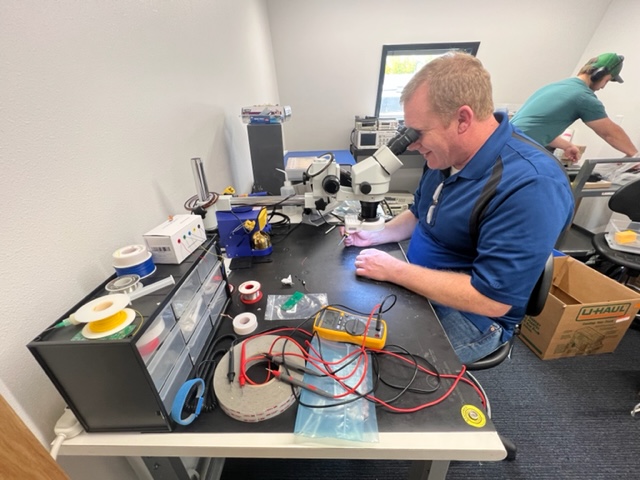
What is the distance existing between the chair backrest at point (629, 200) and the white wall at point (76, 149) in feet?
8.14

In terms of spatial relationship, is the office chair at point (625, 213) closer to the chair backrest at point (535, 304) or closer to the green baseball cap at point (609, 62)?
the green baseball cap at point (609, 62)

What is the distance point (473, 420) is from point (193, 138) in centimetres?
136

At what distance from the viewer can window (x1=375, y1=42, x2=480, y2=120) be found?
292 centimetres

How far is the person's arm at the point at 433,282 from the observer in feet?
2.65

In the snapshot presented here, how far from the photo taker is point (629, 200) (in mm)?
1657

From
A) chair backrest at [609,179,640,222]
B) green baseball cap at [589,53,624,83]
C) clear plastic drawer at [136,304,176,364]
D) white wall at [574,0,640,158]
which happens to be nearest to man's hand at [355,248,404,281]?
clear plastic drawer at [136,304,176,364]

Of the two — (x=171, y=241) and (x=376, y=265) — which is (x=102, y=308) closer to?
(x=171, y=241)

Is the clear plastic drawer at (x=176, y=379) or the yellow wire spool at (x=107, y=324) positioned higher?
the yellow wire spool at (x=107, y=324)

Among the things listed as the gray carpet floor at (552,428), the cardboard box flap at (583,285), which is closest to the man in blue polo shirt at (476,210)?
the gray carpet floor at (552,428)

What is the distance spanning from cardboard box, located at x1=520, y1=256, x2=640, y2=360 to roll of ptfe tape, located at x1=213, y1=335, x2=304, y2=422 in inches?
65.4

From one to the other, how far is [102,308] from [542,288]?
3.86ft

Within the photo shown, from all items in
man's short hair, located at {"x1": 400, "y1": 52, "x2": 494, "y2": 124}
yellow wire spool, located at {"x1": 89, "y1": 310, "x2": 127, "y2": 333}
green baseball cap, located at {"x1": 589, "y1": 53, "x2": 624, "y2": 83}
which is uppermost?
green baseball cap, located at {"x1": 589, "y1": 53, "x2": 624, "y2": 83}

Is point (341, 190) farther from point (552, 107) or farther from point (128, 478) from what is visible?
point (552, 107)

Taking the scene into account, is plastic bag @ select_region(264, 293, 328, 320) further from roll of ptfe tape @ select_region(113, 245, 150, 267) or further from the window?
the window
